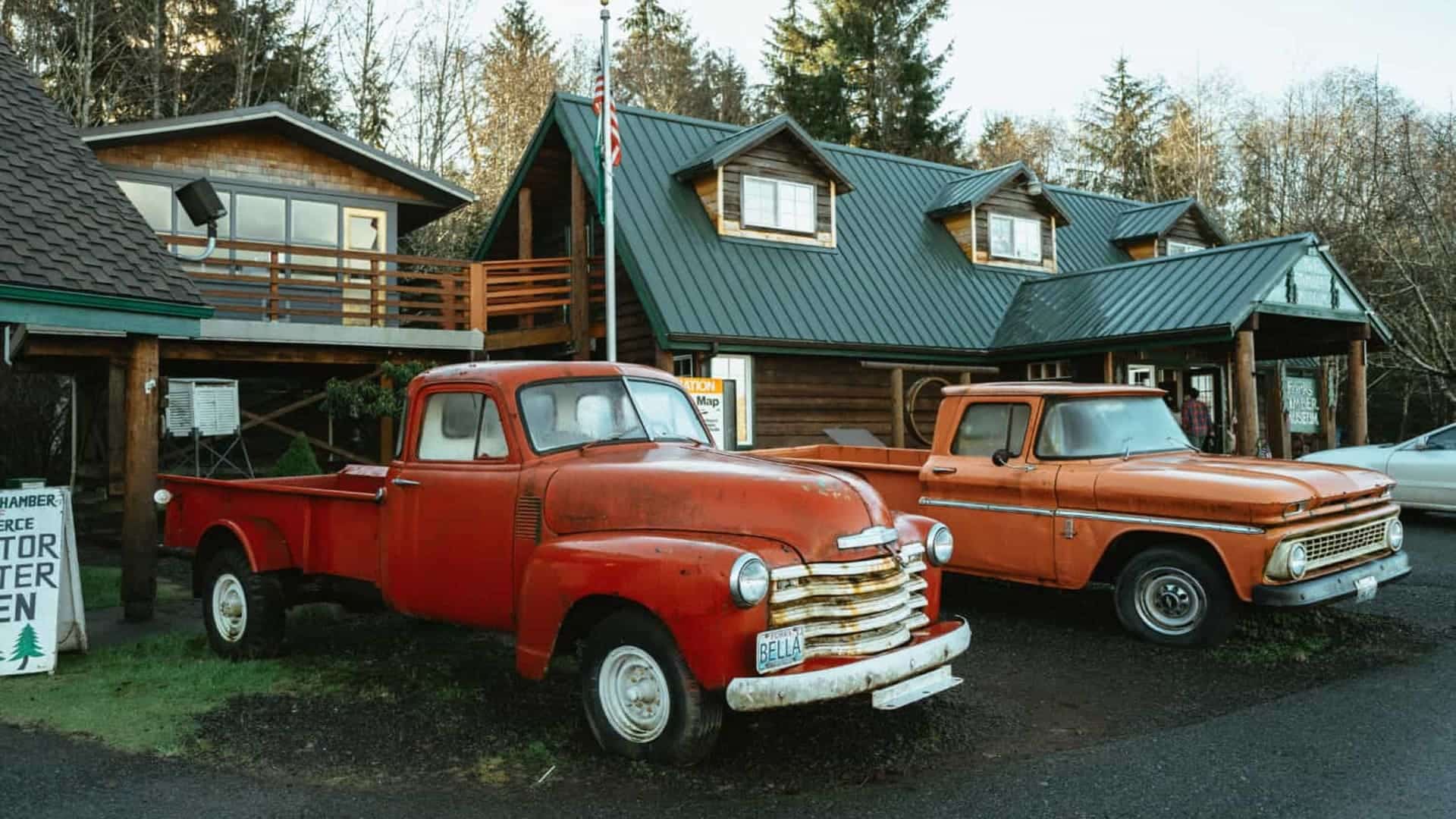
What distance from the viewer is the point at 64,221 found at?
8172 mm

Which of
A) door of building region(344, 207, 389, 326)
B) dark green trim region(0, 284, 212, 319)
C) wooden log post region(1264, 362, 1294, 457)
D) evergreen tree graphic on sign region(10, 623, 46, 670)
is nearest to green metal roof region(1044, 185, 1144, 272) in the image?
wooden log post region(1264, 362, 1294, 457)

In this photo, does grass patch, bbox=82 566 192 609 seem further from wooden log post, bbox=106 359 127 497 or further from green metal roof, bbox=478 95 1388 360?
green metal roof, bbox=478 95 1388 360

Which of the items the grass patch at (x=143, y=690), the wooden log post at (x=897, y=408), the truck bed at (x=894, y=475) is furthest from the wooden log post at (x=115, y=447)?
the wooden log post at (x=897, y=408)

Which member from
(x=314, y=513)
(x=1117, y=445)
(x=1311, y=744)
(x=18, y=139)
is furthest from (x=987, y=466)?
(x=18, y=139)

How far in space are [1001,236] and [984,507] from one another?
1406cm

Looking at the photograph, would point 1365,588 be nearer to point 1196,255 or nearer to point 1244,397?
point 1244,397

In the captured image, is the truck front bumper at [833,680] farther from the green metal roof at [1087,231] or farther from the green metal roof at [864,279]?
the green metal roof at [1087,231]

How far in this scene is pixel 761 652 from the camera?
4.38m

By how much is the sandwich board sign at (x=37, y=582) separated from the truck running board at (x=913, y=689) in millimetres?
5870

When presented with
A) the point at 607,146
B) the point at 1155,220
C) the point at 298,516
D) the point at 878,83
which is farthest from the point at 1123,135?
the point at 298,516

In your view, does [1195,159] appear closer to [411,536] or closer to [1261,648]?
[1261,648]

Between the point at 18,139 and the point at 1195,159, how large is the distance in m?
35.8

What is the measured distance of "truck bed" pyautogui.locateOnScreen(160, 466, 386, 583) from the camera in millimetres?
6422

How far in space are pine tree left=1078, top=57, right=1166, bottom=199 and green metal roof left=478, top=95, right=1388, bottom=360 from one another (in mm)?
23169
